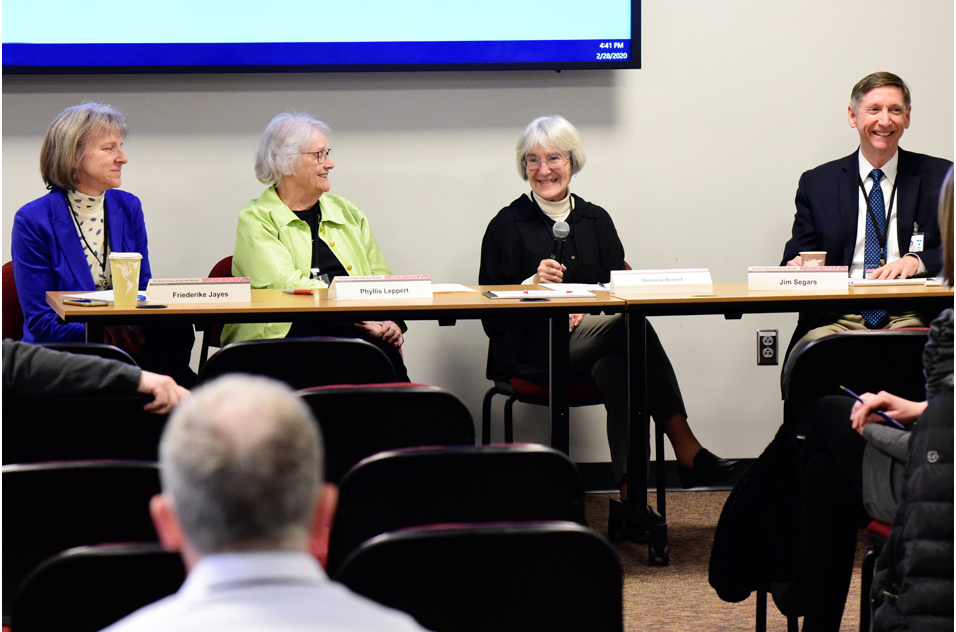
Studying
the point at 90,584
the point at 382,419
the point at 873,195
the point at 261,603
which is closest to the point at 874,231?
the point at 873,195

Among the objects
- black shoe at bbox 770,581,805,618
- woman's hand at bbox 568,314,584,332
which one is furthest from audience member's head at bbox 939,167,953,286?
woman's hand at bbox 568,314,584,332

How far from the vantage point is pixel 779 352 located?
4672mm

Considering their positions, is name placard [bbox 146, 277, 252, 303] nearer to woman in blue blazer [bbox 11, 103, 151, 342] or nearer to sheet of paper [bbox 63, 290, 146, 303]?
sheet of paper [bbox 63, 290, 146, 303]

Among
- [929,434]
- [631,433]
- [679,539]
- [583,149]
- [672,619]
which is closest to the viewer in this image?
[929,434]

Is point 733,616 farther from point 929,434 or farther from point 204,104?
point 204,104

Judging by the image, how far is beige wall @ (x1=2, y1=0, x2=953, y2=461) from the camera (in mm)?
4391

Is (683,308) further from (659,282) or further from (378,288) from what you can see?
(378,288)

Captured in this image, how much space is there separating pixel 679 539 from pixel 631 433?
1.79 feet

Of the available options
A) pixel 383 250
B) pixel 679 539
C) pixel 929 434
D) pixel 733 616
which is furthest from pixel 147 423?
pixel 383 250

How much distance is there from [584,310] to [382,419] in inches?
46.8

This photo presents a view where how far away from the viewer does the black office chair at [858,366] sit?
2.53 m

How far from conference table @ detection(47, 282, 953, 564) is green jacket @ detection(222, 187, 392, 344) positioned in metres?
0.27

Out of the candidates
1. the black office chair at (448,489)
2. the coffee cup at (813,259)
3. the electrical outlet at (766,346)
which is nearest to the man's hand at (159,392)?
the black office chair at (448,489)

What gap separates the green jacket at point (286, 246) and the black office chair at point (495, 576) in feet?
8.21
